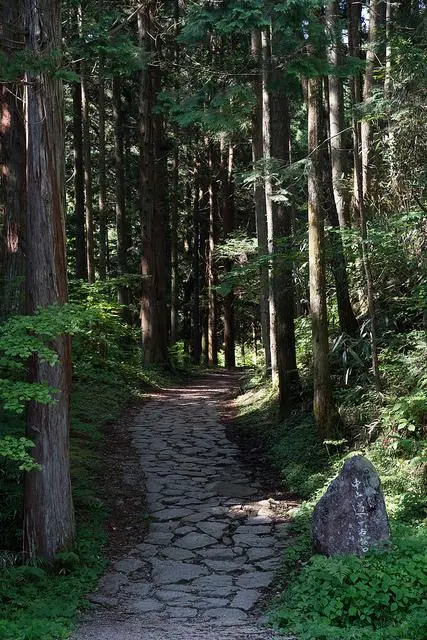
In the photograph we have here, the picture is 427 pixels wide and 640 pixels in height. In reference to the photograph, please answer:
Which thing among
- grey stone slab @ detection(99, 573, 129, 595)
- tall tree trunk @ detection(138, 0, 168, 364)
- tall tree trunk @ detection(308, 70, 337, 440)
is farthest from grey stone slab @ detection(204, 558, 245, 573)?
tall tree trunk @ detection(138, 0, 168, 364)

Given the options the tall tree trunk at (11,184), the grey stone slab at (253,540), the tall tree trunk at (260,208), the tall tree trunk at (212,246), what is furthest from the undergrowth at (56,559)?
the tall tree trunk at (212,246)

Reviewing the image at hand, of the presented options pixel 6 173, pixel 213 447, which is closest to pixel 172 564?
pixel 213 447

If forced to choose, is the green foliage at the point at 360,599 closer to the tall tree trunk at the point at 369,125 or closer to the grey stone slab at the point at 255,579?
the grey stone slab at the point at 255,579

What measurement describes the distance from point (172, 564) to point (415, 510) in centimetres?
264

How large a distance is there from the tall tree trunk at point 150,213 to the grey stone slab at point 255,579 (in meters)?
12.4

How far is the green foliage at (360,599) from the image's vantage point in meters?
4.43

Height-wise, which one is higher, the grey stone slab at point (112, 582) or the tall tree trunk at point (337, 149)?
the tall tree trunk at point (337, 149)

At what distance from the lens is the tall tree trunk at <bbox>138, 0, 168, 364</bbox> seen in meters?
17.4

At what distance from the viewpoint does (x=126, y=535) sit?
700cm

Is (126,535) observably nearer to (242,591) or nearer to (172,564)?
(172,564)

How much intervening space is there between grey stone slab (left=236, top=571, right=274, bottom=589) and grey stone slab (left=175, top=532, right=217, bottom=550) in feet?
2.94

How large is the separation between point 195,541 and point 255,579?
3.86ft

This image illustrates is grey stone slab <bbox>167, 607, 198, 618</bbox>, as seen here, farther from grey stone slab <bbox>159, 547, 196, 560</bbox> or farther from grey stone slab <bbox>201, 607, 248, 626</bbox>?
grey stone slab <bbox>159, 547, 196, 560</bbox>

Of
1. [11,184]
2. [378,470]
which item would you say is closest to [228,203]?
[11,184]
